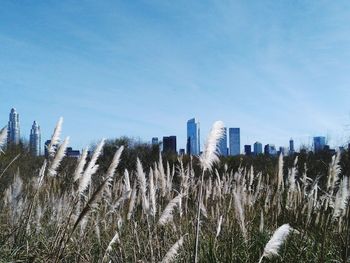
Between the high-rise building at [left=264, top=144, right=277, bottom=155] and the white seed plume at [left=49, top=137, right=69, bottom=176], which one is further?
the high-rise building at [left=264, top=144, right=277, bottom=155]

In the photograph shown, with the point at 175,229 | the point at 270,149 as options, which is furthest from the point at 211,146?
the point at 270,149

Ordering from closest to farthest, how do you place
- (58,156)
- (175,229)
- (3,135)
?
(58,156) < (3,135) < (175,229)

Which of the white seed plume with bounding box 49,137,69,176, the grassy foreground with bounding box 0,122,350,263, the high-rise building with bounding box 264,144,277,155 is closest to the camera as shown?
the white seed plume with bounding box 49,137,69,176

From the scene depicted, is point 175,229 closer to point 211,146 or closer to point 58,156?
point 58,156

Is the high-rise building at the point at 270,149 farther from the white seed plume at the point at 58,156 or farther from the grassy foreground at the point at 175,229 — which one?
the white seed plume at the point at 58,156

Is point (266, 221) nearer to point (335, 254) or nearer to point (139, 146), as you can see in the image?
point (335, 254)

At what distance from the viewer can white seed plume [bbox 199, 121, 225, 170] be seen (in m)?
2.35

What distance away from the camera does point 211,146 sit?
237 cm

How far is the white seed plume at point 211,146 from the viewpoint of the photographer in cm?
235

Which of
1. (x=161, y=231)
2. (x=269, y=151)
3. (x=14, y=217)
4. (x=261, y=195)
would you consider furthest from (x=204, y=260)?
(x=269, y=151)

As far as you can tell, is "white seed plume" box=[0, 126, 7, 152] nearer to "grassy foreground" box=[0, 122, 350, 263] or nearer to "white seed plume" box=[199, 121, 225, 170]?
"grassy foreground" box=[0, 122, 350, 263]

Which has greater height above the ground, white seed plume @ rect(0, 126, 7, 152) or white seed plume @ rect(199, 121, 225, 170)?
white seed plume @ rect(0, 126, 7, 152)

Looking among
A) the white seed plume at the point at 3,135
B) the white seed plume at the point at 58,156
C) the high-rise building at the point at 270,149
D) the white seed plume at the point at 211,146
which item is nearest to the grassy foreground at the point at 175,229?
the white seed plume at the point at 58,156

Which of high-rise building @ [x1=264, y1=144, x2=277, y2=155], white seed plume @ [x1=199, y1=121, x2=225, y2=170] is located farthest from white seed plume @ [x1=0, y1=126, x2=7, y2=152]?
high-rise building @ [x1=264, y1=144, x2=277, y2=155]
